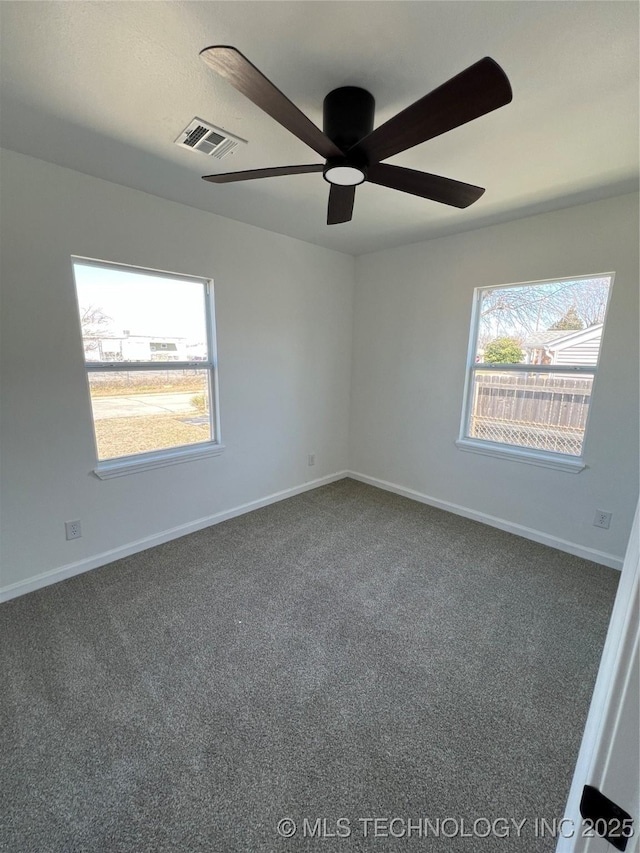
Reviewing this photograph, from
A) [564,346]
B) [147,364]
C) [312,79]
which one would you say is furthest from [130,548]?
[564,346]

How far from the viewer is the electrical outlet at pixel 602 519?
2.56 metres

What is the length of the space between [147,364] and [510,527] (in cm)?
329

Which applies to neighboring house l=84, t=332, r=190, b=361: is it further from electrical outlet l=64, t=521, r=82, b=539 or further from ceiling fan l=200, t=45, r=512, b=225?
ceiling fan l=200, t=45, r=512, b=225

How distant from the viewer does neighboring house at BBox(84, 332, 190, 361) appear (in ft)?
7.72

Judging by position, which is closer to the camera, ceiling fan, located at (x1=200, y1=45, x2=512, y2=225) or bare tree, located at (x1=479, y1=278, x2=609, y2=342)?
ceiling fan, located at (x1=200, y1=45, x2=512, y2=225)

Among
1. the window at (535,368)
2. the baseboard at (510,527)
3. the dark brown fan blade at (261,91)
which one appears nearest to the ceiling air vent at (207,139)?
the dark brown fan blade at (261,91)

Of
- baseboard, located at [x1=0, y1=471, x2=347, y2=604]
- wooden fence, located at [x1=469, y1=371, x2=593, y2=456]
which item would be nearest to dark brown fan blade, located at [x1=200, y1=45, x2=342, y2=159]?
wooden fence, located at [x1=469, y1=371, x2=593, y2=456]

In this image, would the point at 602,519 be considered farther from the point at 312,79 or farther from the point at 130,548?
the point at 130,548

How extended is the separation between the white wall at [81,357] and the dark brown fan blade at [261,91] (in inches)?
64.8

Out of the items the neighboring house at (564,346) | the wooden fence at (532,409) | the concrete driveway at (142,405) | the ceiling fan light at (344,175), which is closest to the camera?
the ceiling fan light at (344,175)

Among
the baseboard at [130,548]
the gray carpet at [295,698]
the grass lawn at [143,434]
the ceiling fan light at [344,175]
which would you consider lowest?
the gray carpet at [295,698]

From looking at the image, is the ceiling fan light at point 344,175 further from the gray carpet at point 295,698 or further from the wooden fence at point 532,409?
the gray carpet at point 295,698

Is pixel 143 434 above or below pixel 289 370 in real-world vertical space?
below

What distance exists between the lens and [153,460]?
268 centimetres
